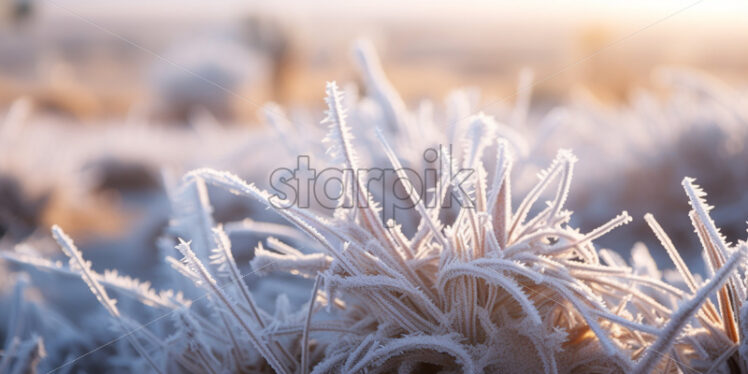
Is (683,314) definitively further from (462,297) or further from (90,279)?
(90,279)

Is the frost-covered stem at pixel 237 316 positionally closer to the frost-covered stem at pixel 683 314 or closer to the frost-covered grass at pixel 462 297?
the frost-covered grass at pixel 462 297

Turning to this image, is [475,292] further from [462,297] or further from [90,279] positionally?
[90,279]

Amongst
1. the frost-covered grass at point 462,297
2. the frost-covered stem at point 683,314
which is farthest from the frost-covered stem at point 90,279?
the frost-covered stem at point 683,314

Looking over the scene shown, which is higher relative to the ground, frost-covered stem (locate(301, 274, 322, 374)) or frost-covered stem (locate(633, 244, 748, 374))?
frost-covered stem (locate(633, 244, 748, 374))

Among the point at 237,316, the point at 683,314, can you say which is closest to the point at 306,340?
the point at 237,316

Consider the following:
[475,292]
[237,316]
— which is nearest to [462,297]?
[475,292]

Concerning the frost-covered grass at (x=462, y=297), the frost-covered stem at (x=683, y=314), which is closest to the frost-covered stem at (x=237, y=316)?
the frost-covered grass at (x=462, y=297)

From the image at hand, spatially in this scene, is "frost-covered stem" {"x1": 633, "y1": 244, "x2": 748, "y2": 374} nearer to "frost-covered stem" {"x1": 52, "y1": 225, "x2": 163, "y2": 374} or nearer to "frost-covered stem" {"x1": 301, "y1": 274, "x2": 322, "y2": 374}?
"frost-covered stem" {"x1": 301, "y1": 274, "x2": 322, "y2": 374}

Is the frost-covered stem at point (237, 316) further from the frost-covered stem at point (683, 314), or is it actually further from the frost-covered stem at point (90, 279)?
the frost-covered stem at point (683, 314)

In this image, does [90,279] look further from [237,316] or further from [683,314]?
[683,314]

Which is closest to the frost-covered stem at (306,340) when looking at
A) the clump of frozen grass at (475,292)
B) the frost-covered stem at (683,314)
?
the clump of frozen grass at (475,292)

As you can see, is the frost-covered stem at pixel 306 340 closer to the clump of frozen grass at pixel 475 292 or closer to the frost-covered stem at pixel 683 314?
the clump of frozen grass at pixel 475 292

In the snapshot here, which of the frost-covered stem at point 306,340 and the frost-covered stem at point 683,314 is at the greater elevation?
the frost-covered stem at point 683,314

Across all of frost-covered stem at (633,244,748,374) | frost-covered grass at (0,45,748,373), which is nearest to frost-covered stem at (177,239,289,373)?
frost-covered grass at (0,45,748,373)
